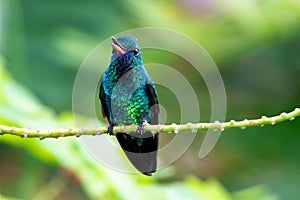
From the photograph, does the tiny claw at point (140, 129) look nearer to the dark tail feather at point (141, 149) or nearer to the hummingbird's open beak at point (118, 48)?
the dark tail feather at point (141, 149)

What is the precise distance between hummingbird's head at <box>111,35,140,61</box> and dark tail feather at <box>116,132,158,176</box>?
0.12 m

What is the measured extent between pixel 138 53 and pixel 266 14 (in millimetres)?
3161

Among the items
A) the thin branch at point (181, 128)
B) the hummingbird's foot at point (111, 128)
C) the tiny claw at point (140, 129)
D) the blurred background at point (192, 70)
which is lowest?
the blurred background at point (192, 70)

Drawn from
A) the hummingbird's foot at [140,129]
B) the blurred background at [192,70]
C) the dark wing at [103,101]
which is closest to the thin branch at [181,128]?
the hummingbird's foot at [140,129]

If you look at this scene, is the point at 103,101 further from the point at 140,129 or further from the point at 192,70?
the point at 192,70

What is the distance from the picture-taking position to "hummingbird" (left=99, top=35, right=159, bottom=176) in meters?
1.03

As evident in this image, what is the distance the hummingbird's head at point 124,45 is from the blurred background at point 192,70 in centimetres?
223

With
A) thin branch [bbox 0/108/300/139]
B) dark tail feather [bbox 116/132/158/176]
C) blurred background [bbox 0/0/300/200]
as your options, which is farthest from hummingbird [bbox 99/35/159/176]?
blurred background [bbox 0/0/300/200]

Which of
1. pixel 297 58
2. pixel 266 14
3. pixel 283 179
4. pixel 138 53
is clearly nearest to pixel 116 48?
pixel 138 53

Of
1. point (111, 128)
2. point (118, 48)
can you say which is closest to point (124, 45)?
point (118, 48)

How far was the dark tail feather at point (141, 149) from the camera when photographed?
41.3 inches

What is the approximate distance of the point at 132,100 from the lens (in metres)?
1.12

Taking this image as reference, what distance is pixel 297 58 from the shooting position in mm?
4828

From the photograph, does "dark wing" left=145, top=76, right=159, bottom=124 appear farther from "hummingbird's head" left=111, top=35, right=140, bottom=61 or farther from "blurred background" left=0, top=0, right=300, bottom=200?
"blurred background" left=0, top=0, right=300, bottom=200
